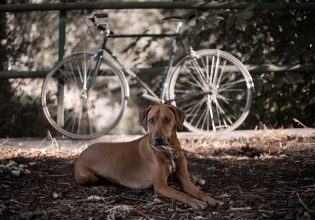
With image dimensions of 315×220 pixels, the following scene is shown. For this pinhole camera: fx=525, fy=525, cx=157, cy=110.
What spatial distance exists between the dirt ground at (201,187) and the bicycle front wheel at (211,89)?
0.54 meters

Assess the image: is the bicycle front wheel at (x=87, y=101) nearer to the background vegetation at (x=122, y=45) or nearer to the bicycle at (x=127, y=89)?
the bicycle at (x=127, y=89)

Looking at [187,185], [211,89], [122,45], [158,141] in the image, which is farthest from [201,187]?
[122,45]

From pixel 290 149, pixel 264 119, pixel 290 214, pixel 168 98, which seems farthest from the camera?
pixel 264 119

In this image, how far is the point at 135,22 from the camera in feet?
20.8

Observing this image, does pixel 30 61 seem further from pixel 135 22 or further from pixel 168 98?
pixel 168 98

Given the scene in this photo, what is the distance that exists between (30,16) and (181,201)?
3832 millimetres

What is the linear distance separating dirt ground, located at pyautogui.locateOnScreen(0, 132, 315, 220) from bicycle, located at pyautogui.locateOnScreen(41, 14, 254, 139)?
2.00ft

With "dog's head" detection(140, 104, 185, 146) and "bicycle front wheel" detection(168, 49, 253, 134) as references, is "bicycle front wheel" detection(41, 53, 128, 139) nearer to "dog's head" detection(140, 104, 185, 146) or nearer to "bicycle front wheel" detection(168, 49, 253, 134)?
"bicycle front wheel" detection(168, 49, 253, 134)

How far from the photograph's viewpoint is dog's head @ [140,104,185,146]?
3818 millimetres

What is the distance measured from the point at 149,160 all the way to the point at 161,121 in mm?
324

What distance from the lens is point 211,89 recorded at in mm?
5871

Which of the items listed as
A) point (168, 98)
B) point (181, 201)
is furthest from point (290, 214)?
point (168, 98)

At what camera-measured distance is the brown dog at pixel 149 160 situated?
3818 millimetres

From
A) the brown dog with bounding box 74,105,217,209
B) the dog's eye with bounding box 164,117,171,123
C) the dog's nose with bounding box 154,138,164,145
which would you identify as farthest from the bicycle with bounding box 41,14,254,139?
the dog's nose with bounding box 154,138,164,145
